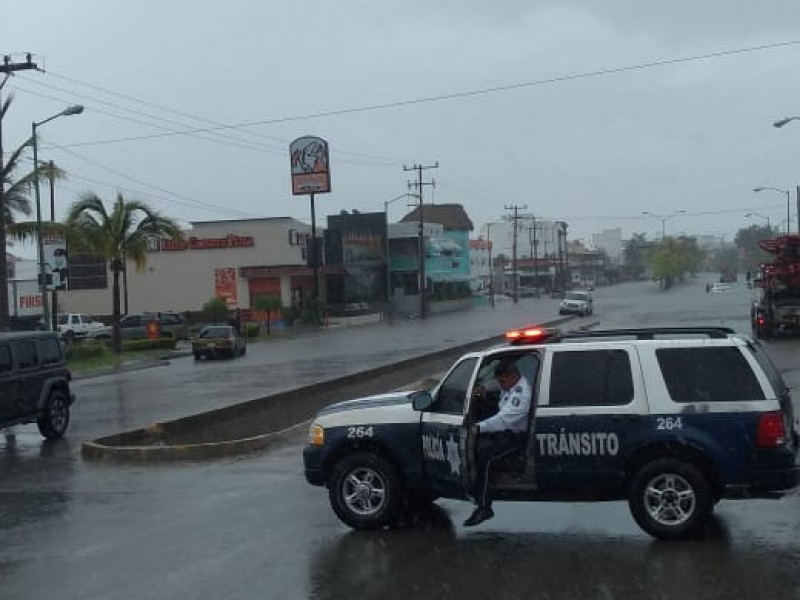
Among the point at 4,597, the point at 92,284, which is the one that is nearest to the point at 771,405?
the point at 4,597

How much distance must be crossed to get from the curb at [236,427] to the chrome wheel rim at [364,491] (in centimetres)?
541

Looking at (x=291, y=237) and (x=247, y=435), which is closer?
(x=247, y=435)

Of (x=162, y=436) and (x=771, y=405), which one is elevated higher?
(x=771, y=405)

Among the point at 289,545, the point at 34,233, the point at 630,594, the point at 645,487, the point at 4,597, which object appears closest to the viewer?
the point at 630,594

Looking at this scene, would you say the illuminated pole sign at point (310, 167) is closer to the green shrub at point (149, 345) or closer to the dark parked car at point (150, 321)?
the dark parked car at point (150, 321)

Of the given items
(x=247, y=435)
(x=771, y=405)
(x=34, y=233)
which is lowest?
(x=247, y=435)

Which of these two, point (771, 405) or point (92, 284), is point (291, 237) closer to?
point (92, 284)

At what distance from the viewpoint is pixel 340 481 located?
9305mm

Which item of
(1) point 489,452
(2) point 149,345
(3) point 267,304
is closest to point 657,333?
(1) point 489,452

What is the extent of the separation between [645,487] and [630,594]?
4.41ft

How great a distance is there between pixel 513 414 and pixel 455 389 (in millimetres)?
676

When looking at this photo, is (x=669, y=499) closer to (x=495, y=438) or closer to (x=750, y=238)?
(x=495, y=438)

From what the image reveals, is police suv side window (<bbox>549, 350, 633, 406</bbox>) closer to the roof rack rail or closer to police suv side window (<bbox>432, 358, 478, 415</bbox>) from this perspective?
the roof rack rail

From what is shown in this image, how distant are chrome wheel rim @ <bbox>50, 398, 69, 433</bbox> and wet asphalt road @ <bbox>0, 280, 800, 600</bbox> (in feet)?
19.2
